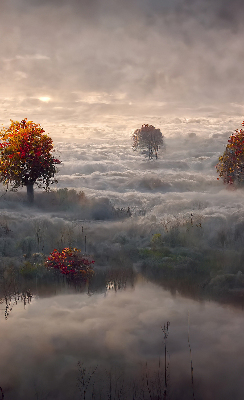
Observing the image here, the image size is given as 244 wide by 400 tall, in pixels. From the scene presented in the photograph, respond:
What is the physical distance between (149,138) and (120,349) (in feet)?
253

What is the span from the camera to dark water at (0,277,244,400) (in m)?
8.76

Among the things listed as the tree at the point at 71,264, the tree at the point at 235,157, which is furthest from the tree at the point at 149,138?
the tree at the point at 71,264

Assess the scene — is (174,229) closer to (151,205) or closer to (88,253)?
(88,253)

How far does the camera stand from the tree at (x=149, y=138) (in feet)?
275

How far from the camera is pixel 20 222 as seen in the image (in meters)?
23.8

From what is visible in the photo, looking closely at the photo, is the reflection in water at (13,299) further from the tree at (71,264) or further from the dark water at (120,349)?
the tree at (71,264)

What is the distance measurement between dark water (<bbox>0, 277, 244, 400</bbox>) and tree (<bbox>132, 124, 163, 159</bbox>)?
72563mm

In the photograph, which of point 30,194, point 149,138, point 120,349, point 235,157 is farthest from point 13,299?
point 149,138

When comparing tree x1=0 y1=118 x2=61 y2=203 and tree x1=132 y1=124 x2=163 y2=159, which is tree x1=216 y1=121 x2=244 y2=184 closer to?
tree x1=0 y1=118 x2=61 y2=203

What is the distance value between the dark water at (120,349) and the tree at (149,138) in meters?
72.6

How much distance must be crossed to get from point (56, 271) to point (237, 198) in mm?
24354

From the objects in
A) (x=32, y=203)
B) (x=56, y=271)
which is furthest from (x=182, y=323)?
(x=32, y=203)

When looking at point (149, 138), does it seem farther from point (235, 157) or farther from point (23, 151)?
point (23, 151)

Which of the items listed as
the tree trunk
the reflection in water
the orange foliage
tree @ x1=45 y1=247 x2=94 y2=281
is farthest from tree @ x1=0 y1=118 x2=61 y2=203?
the reflection in water
